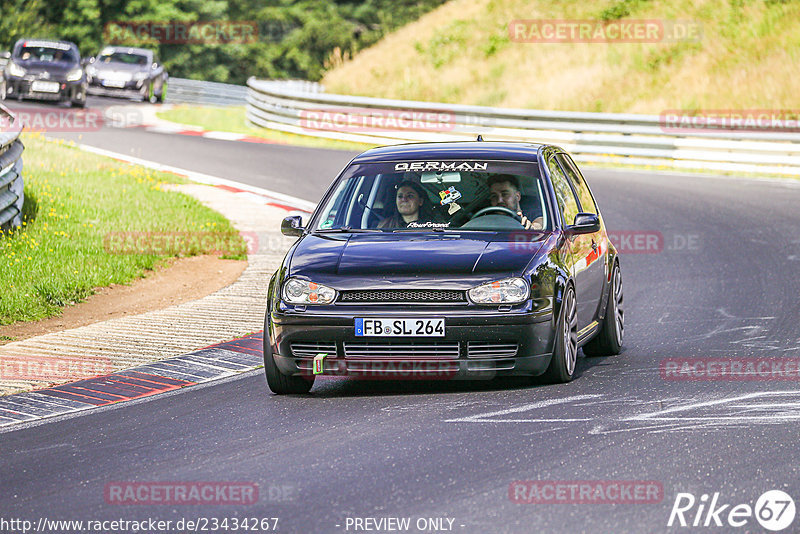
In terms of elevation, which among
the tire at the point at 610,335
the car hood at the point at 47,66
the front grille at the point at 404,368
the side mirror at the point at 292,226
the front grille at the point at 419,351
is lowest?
the car hood at the point at 47,66

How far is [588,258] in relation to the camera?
9531 millimetres

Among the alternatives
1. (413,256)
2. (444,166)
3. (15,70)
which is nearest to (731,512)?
(413,256)

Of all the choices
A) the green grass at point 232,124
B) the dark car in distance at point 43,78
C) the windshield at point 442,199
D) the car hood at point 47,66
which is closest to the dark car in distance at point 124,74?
the green grass at point 232,124

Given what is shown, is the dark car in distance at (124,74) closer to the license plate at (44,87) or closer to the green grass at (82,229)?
the license plate at (44,87)

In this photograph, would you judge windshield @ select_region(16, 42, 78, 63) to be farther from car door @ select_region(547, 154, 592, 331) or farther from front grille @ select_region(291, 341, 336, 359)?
front grille @ select_region(291, 341, 336, 359)

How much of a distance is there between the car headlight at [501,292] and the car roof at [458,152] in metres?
1.60

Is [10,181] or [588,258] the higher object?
[588,258]

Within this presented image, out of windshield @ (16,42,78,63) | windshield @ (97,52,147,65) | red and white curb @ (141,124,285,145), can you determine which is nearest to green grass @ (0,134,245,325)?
red and white curb @ (141,124,285,145)

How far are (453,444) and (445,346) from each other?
1.22 m

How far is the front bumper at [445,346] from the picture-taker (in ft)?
26.4

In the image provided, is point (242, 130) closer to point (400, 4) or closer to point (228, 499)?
point (228, 499)

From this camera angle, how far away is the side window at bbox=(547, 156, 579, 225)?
31.1ft

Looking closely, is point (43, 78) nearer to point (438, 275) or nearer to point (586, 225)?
point (586, 225)

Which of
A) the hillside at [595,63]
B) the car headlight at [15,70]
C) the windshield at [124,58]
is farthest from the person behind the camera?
the windshield at [124,58]
